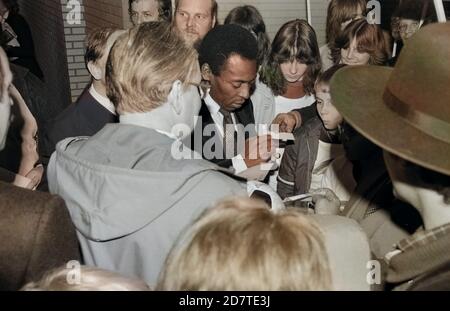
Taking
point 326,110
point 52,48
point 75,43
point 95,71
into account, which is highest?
point 95,71

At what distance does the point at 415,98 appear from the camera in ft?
5.07

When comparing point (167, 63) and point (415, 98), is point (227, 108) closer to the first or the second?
point (167, 63)

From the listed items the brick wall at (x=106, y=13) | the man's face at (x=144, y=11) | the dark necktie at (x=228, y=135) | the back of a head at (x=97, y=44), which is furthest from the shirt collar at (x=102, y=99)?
the brick wall at (x=106, y=13)

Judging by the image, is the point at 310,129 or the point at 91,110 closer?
the point at 91,110

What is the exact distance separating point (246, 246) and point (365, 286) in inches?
14.5

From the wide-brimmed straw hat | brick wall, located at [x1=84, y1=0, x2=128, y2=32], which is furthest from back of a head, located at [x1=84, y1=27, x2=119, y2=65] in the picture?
brick wall, located at [x1=84, y1=0, x2=128, y2=32]

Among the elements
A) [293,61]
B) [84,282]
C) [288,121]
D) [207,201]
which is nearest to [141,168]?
[207,201]

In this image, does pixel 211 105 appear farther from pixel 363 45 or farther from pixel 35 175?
pixel 363 45

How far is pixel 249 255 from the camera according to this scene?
1.04m

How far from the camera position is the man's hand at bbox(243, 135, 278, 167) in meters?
2.72

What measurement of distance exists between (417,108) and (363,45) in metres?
2.39

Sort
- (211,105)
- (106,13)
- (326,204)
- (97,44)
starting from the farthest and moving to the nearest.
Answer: (106,13), (97,44), (211,105), (326,204)

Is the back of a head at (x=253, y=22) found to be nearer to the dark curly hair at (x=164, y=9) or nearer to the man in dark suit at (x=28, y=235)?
the dark curly hair at (x=164, y=9)

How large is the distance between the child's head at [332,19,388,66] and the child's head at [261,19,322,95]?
0.22m
